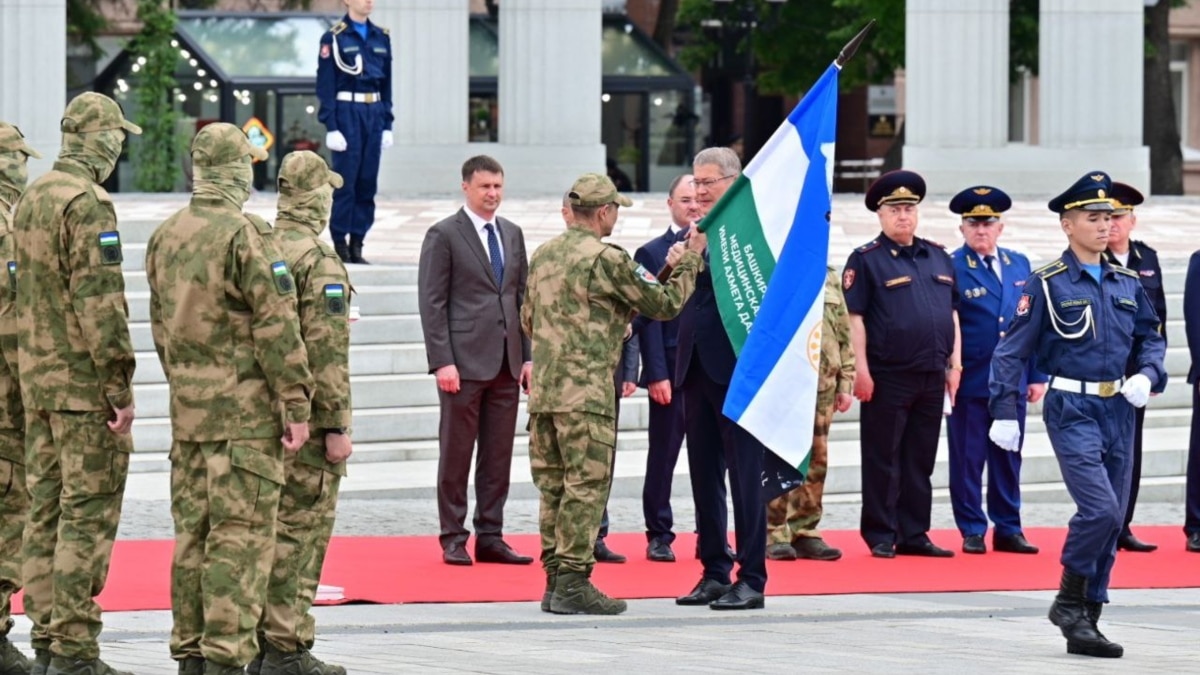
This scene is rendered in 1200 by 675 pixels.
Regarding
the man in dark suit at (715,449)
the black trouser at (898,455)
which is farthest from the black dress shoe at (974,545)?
the man in dark suit at (715,449)

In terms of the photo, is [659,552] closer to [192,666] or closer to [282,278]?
[192,666]

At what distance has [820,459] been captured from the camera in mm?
12562

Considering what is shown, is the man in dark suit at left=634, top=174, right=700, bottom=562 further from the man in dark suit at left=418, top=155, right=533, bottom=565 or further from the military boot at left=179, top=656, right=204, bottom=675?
the military boot at left=179, top=656, right=204, bottom=675

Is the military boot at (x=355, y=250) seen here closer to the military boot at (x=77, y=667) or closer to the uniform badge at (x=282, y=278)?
the military boot at (x=77, y=667)

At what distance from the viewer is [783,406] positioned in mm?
10305

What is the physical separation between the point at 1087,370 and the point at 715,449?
1.86 metres

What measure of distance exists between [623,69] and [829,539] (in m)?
29.7

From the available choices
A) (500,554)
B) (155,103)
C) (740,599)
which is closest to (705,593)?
(740,599)

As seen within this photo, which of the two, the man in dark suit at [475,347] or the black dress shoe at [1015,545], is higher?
the man in dark suit at [475,347]

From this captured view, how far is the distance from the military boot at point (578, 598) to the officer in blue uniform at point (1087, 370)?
190cm

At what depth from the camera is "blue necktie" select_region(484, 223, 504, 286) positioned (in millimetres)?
12227

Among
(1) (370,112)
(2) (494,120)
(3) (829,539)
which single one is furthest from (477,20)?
(3) (829,539)

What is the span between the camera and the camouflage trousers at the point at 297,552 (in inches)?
335

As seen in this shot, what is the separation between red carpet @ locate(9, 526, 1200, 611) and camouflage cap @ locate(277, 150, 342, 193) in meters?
2.42
